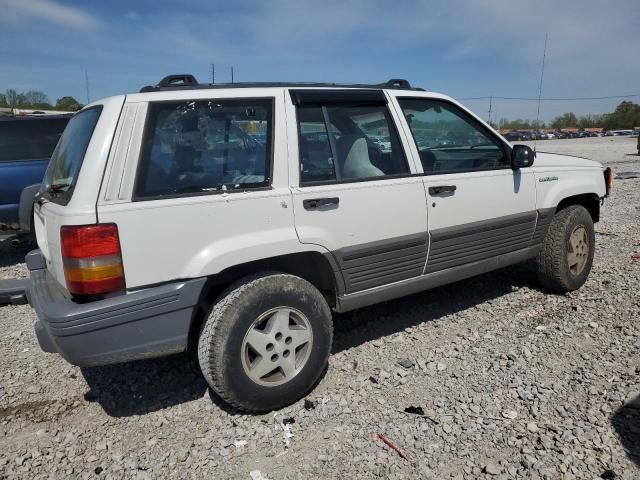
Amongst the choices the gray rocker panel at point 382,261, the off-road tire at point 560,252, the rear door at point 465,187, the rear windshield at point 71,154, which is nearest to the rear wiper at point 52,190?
the rear windshield at point 71,154

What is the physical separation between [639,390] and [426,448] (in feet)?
4.72

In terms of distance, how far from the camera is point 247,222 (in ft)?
Answer: 8.93

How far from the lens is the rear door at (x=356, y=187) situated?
2.97 metres

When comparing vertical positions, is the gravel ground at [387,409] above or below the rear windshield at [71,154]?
below

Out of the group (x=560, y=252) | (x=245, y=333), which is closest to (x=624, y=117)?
(x=560, y=252)

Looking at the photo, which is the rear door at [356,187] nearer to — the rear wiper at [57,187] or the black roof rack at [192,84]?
the black roof rack at [192,84]

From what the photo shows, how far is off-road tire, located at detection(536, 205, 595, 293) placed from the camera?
172 inches

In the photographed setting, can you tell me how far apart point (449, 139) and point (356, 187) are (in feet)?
4.13

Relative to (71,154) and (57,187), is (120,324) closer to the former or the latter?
(57,187)

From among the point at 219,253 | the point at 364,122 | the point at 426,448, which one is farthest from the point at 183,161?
the point at 426,448

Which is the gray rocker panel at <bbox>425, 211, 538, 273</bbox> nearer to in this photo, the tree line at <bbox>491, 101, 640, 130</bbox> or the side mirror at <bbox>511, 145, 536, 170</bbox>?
the side mirror at <bbox>511, 145, 536, 170</bbox>

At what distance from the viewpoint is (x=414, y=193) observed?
338 centimetres

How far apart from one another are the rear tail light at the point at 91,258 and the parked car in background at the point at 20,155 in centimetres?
434

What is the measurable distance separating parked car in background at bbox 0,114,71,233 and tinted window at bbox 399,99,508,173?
16.5ft
